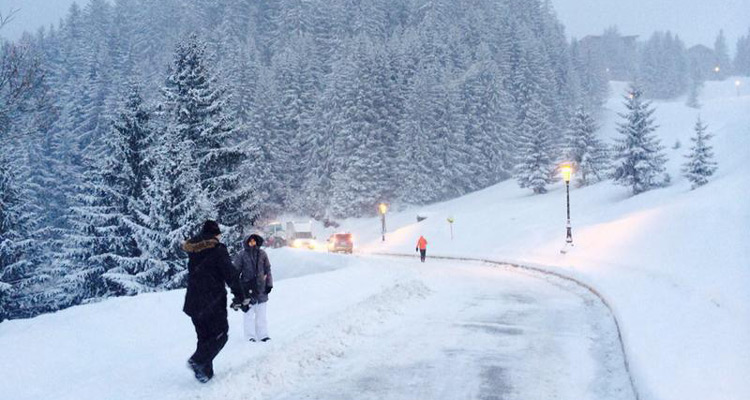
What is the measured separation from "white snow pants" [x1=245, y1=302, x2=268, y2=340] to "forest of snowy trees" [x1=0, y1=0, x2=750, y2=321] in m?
6.86

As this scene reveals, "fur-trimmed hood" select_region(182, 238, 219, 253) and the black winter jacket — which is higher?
"fur-trimmed hood" select_region(182, 238, 219, 253)

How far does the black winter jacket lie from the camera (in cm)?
765

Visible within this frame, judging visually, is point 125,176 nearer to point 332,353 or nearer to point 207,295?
point 332,353

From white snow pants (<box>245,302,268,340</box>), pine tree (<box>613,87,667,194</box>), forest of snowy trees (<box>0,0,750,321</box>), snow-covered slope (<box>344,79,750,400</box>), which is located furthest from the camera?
pine tree (<box>613,87,667,194</box>)

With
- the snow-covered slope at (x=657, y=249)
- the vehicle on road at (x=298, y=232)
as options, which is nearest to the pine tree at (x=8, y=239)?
the vehicle on road at (x=298, y=232)

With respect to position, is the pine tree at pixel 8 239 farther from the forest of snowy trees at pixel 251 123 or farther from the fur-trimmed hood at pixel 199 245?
the fur-trimmed hood at pixel 199 245

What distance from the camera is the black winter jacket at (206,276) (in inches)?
301

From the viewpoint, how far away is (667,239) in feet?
73.6

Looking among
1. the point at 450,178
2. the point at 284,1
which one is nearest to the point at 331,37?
the point at 284,1

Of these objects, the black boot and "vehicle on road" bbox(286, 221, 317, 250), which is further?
"vehicle on road" bbox(286, 221, 317, 250)

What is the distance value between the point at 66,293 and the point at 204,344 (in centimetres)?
3028

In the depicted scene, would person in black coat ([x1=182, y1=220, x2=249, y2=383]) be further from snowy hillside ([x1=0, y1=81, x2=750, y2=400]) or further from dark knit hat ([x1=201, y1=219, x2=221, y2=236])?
snowy hillside ([x1=0, y1=81, x2=750, y2=400])

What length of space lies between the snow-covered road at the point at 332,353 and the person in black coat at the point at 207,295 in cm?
39

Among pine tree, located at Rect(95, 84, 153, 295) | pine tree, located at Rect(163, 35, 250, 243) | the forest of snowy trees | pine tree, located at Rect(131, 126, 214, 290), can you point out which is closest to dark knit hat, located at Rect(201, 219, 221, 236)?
the forest of snowy trees
